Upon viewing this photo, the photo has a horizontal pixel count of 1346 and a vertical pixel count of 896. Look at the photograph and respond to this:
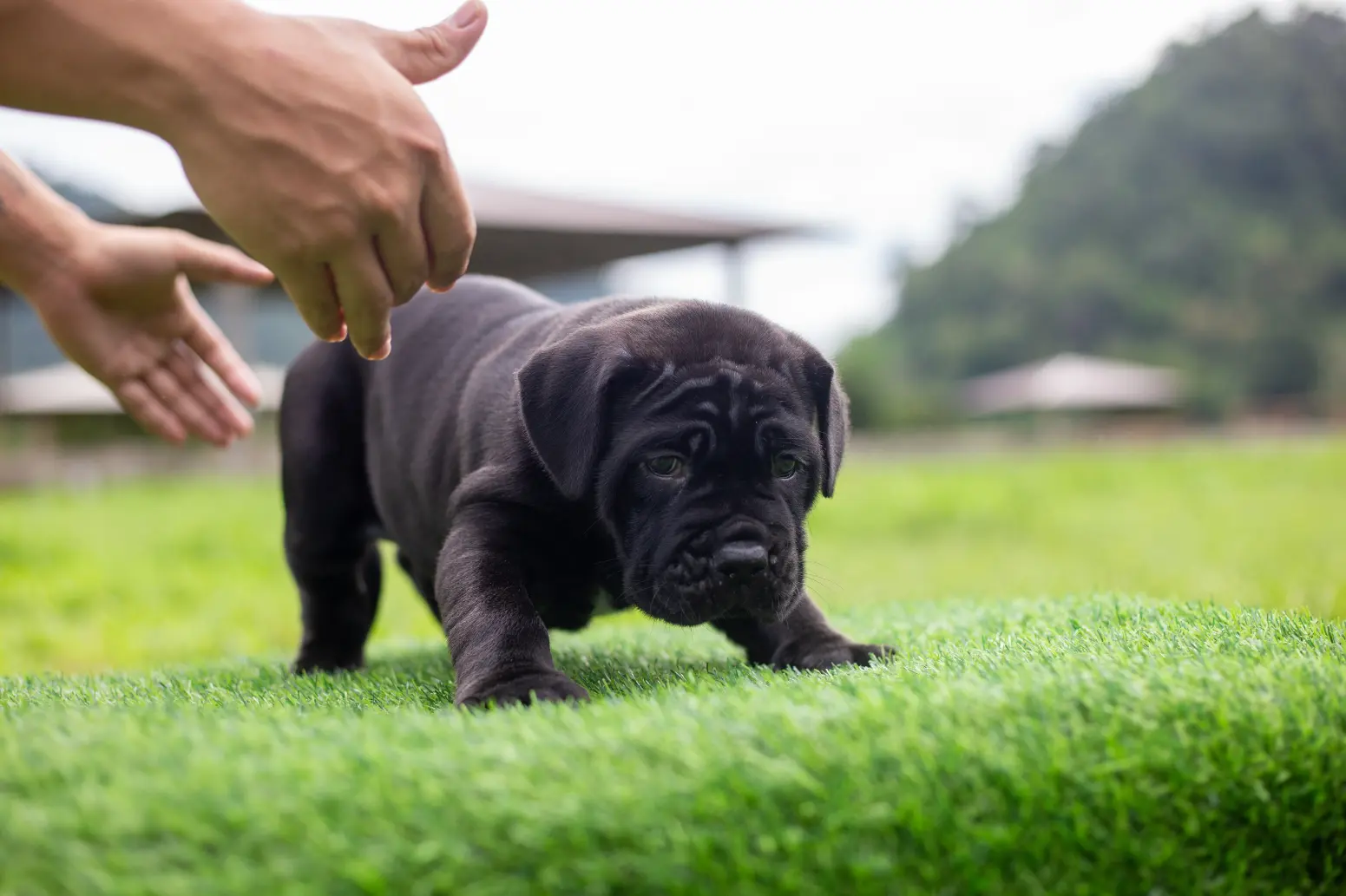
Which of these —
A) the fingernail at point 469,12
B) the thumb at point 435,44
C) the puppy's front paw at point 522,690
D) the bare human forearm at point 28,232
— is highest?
the fingernail at point 469,12

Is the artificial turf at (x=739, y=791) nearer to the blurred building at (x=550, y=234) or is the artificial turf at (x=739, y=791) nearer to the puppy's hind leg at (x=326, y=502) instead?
the puppy's hind leg at (x=326, y=502)

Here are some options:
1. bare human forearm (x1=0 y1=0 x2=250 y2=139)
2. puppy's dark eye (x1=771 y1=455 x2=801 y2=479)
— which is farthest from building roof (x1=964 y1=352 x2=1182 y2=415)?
bare human forearm (x1=0 y1=0 x2=250 y2=139)

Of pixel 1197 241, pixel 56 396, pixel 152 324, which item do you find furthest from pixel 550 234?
pixel 1197 241

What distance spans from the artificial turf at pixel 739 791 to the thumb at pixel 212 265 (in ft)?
5.83

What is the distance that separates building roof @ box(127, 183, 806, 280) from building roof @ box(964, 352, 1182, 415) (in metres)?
33.2

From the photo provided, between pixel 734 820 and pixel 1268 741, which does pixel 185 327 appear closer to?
pixel 734 820

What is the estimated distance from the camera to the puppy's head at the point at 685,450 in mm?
2543

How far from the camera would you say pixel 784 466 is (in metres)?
2.76

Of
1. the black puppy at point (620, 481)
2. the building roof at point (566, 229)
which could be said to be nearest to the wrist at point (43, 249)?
the black puppy at point (620, 481)

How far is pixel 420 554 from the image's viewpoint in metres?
3.52

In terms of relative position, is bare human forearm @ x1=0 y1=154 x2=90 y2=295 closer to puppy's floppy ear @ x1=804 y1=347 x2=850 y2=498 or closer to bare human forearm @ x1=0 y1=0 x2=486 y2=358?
bare human forearm @ x1=0 y1=0 x2=486 y2=358

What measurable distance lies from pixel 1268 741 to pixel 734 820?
871mm

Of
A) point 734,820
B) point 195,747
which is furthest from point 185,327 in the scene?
point 734,820

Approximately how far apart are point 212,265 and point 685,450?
177 centimetres
